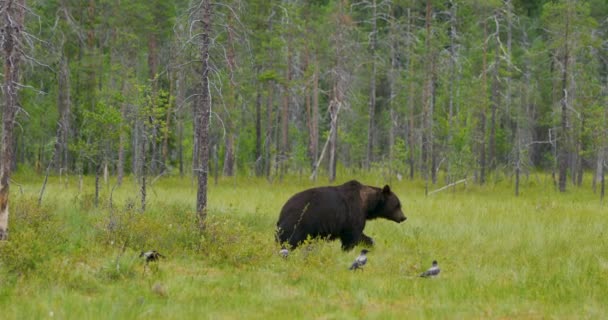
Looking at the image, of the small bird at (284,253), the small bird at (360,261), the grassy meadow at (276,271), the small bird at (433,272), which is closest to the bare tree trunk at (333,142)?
the grassy meadow at (276,271)

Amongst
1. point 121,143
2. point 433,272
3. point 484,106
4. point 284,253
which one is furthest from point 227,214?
point 484,106

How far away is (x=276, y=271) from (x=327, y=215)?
5.55ft

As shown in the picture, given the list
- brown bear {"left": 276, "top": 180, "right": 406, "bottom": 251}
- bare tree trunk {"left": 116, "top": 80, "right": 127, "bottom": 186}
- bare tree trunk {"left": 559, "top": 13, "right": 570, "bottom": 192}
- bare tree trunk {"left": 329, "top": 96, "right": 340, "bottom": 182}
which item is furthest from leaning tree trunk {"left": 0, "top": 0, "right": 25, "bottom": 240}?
bare tree trunk {"left": 559, "top": 13, "right": 570, "bottom": 192}

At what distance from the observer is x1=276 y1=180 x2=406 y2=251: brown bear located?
429 inches

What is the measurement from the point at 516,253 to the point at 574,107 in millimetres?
24256

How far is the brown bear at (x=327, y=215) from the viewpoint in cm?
1090

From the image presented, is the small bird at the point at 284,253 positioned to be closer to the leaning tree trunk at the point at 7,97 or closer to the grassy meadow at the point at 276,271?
the grassy meadow at the point at 276,271

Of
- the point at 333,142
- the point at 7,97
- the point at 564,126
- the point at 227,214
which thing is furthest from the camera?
the point at 564,126

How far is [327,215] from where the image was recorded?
11.2 meters

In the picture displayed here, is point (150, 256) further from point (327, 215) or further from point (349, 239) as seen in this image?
point (349, 239)

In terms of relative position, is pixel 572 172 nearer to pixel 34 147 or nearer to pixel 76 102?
pixel 76 102

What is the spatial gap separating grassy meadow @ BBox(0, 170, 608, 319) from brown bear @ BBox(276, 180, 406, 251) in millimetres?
325

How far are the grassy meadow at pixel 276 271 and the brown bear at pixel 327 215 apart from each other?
32cm

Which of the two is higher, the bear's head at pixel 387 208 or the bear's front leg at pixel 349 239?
the bear's head at pixel 387 208
